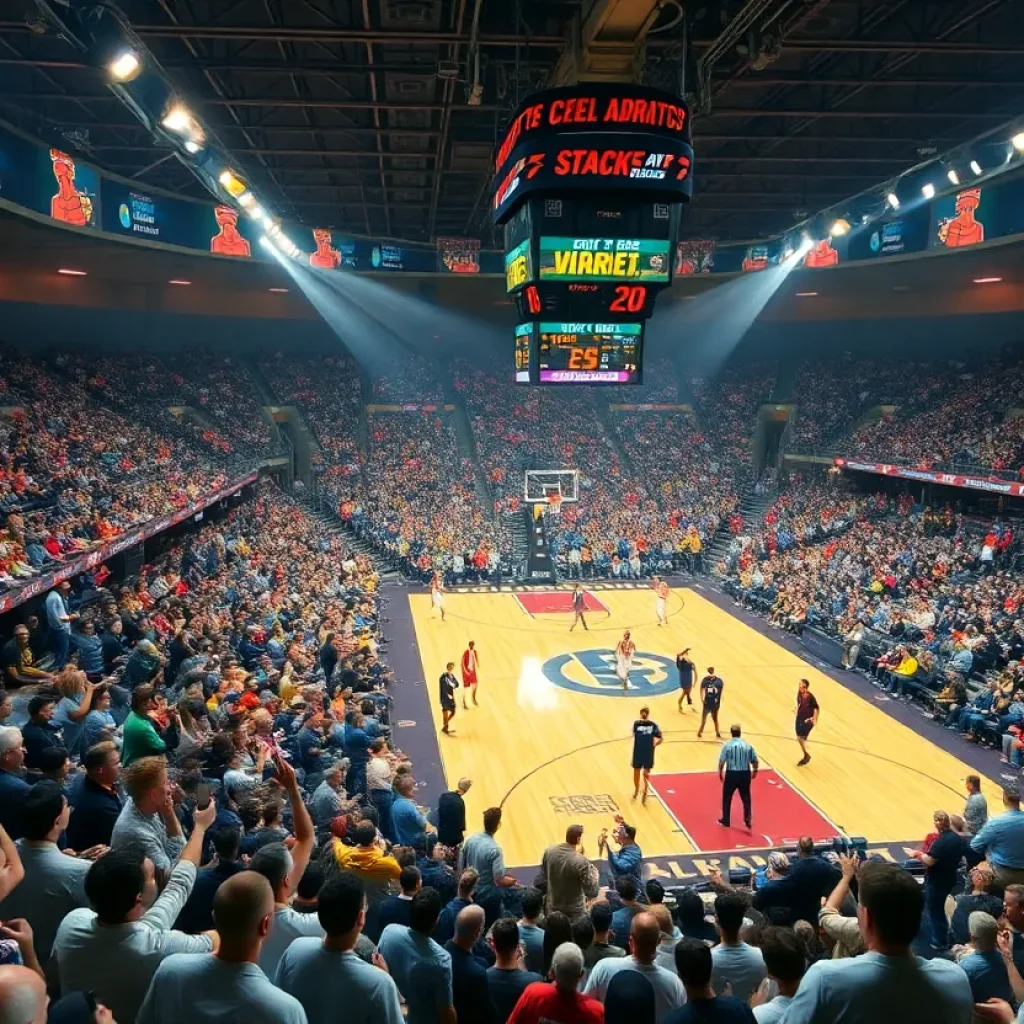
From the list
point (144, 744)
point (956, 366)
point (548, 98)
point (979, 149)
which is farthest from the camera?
point (956, 366)

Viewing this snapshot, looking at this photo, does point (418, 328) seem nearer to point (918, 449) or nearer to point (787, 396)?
point (787, 396)

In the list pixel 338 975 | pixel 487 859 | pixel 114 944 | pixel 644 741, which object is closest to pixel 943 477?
pixel 644 741

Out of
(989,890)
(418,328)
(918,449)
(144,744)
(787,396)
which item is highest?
(418,328)

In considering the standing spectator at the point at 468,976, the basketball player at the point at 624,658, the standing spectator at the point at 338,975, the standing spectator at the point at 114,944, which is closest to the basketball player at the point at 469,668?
the basketball player at the point at 624,658

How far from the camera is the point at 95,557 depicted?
44.6ft

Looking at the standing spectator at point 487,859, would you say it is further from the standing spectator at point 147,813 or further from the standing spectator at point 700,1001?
the standing spectator at point 700,1001

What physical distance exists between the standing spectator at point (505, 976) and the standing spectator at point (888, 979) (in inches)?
73.5

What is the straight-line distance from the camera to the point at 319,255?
2803 cm

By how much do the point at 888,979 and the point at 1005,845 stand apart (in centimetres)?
577

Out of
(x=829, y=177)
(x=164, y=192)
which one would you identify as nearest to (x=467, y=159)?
(x=164, y=192)

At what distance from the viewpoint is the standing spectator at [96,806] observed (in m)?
4.77

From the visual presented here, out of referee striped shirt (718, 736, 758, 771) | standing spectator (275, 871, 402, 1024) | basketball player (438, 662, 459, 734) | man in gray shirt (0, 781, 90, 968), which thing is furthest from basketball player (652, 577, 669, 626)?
standing spectator (275, 871, 402, 1024)

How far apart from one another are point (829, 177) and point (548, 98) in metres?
16.6

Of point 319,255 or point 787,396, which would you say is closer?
point 319,255
